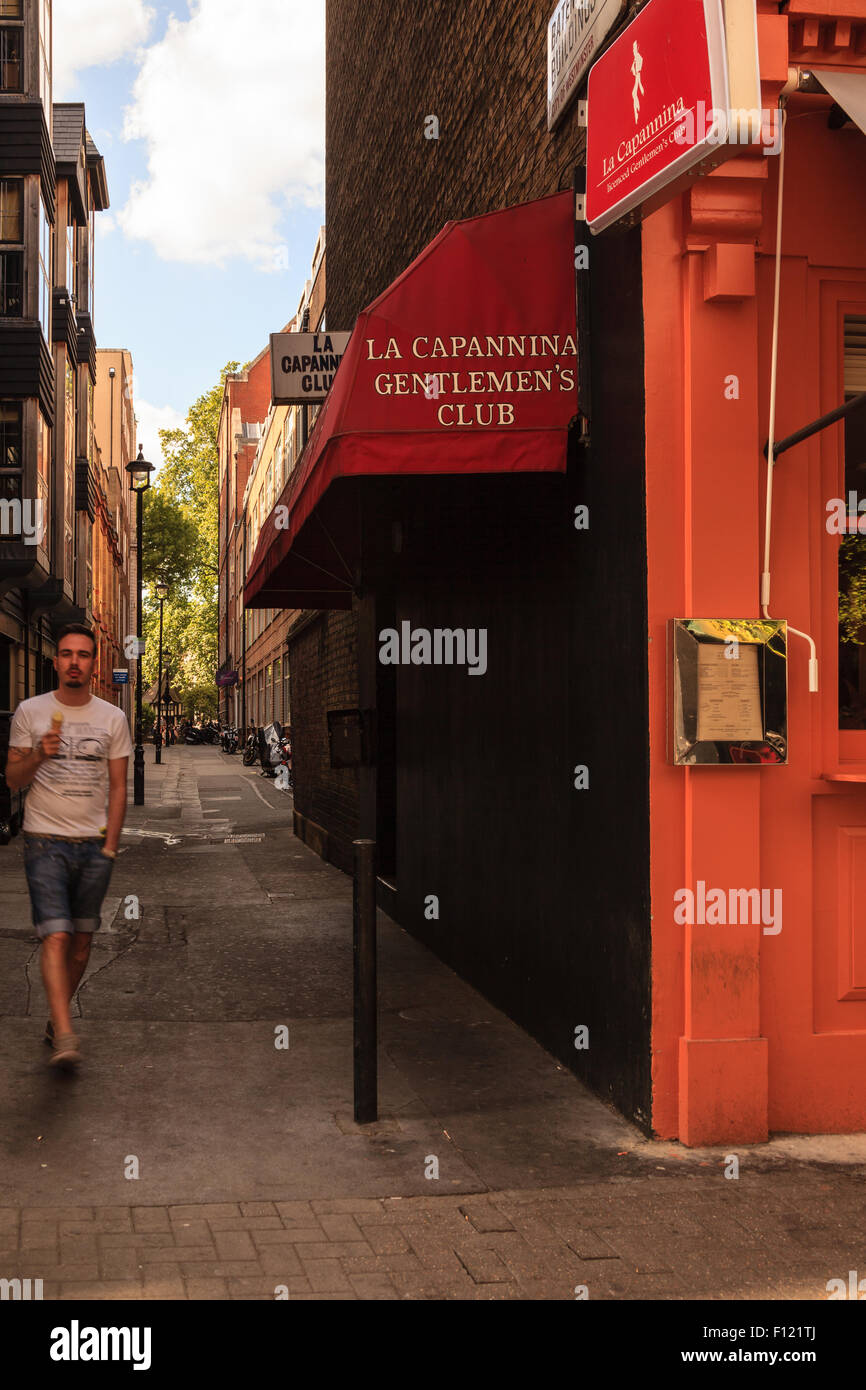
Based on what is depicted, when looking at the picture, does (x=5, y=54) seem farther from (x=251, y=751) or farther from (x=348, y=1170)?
(x=251, y=751)

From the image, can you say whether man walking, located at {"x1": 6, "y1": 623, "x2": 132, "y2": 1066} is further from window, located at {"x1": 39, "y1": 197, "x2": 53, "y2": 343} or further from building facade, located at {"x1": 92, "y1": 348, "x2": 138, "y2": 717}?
building facade, located at {"x1": 92, "y1": 348, "x2": 138, "y2": 717}

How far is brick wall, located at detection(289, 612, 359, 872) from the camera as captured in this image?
13.5 meters

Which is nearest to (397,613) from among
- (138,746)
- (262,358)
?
(138,746)

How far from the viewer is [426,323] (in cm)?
585

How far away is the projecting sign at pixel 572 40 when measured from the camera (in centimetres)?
574

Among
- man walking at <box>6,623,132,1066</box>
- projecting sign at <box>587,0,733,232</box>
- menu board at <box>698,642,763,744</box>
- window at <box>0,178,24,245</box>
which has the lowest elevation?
man walking at <box>6,623,132,1066</box>

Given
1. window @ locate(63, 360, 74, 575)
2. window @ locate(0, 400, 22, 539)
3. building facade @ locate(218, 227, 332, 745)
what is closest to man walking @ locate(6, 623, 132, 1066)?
building facade @ locate(218, 227, 332, 745)

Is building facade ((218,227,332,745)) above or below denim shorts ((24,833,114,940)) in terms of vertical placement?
above

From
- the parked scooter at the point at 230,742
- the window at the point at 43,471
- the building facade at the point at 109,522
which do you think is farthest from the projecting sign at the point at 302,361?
the parked scooter at the point at 230,742

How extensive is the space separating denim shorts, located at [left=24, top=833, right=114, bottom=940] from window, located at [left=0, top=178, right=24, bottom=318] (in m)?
14.8

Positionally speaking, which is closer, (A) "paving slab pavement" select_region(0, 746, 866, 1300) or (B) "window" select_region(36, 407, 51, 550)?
(A) "paving slab pavement" select_region(0, 746, 866, 1300)

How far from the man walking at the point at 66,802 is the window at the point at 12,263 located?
1455cm
